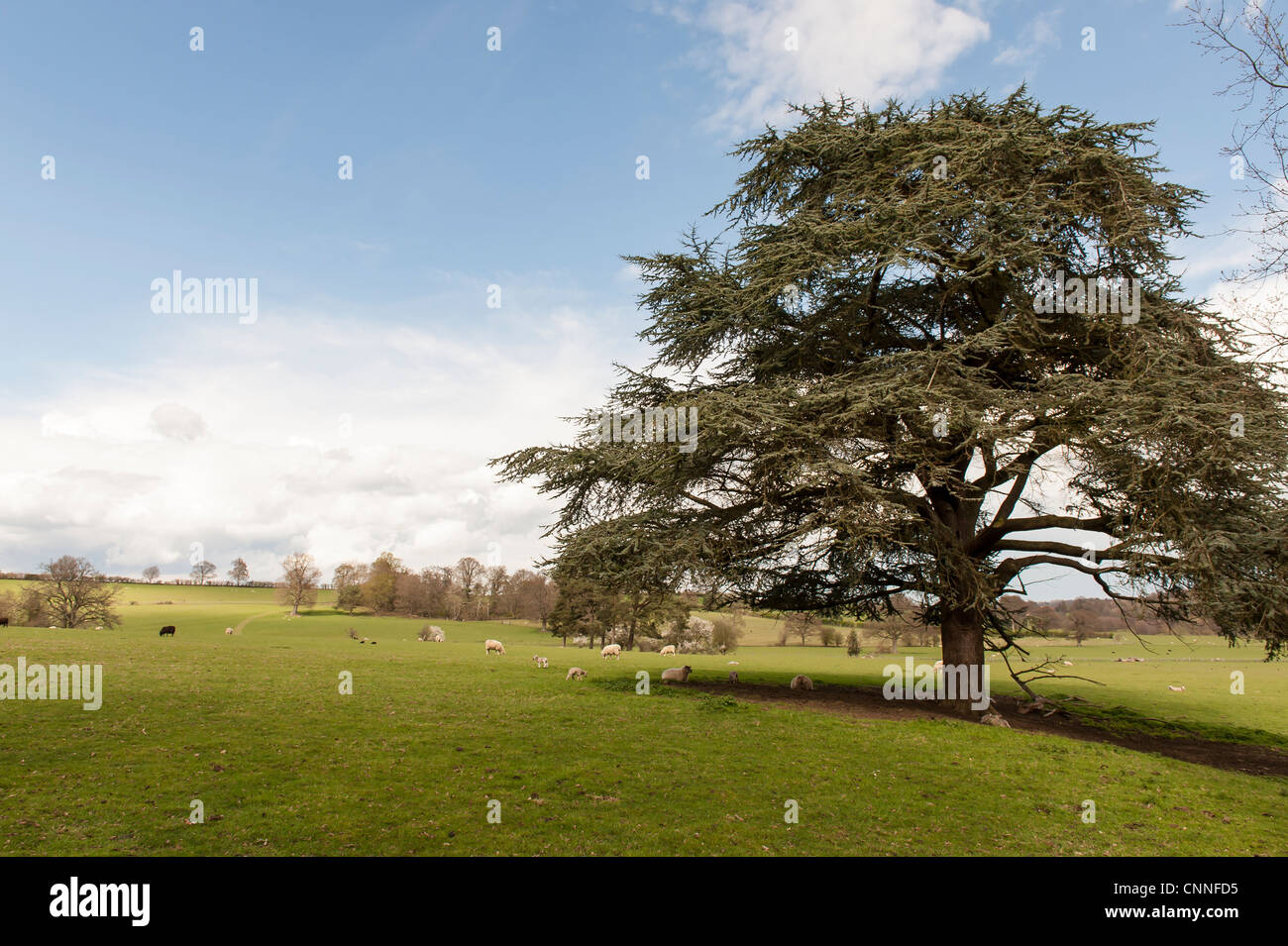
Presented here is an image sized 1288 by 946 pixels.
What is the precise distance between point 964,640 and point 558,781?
41.3ft

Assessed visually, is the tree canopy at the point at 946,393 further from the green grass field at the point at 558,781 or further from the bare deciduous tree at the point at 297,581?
the bare deciduous tree at the point at 297,581

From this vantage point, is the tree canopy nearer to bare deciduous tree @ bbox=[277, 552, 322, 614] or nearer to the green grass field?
the green grass field

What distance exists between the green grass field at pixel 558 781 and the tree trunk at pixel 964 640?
3189 mm

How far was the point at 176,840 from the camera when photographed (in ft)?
21.7

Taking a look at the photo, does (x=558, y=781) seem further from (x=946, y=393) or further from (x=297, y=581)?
(x=297, y=581)

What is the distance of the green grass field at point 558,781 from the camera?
714cm

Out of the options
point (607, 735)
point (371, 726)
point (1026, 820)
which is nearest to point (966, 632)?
point (1026, 820)

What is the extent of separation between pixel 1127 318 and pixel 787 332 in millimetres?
7773

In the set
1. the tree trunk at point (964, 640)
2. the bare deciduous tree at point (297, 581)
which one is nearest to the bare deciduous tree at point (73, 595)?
the bare deciduous tree at point (297, 581)

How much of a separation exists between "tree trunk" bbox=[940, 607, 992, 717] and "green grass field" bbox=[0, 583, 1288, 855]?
3189 millimetres

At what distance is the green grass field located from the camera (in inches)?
281

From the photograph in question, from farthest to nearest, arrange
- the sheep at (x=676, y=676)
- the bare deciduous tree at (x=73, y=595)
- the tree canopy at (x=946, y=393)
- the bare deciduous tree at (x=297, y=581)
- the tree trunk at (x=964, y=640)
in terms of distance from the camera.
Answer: the bare deciduous tree at (x=297, y=581), the bare deciduous tree at (x=73, y=595), the sheep at (x=676, y=676), the tree trunk at (x=964, y=640), the tree canopy at (x=946, y=393)

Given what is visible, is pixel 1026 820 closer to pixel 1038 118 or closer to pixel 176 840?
pixel 176 840
